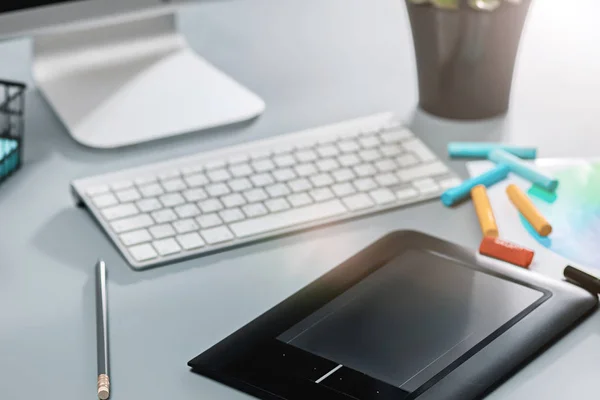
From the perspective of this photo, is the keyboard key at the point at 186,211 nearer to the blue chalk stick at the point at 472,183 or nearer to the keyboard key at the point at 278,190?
the keyboard key at the point at 278,190

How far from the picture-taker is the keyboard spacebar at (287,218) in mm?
820

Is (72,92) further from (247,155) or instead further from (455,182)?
(455,182)

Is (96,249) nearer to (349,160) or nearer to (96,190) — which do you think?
(96,190)

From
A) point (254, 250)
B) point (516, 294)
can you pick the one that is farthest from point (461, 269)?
point (254, 250)

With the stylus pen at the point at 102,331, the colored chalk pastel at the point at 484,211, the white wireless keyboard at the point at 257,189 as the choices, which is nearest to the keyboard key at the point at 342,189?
the white wireless keyboard at the point at 257,189

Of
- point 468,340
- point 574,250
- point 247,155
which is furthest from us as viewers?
point 247,155

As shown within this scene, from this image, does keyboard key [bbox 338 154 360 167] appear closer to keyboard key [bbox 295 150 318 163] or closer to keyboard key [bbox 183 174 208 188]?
keyboard key [bbox 295 150 318 163]

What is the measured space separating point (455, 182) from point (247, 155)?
0.18 meters

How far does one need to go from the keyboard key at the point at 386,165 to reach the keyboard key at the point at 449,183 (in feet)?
0.14

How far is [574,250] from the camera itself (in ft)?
Answer: 2.65

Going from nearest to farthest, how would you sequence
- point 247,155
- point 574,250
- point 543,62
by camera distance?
point 574,250, point 247,155, point 543,62

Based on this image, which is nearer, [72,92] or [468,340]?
[468,340]

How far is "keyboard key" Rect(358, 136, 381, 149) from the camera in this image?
938 millimetres

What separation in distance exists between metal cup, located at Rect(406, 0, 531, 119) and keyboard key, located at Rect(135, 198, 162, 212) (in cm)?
31
